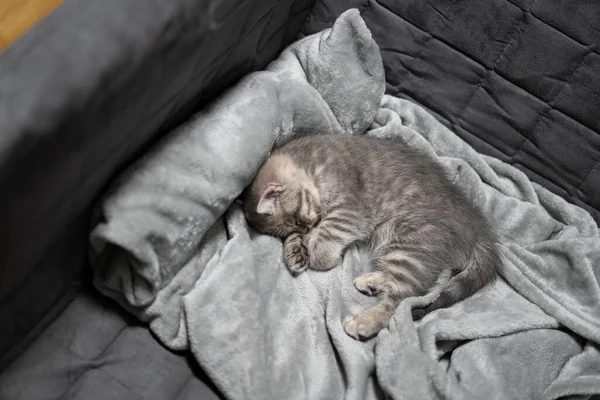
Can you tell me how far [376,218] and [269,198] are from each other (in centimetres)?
29

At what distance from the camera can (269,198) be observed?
1.53 m

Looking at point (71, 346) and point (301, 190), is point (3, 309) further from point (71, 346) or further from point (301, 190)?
point (301, 190)

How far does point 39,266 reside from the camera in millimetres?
1208

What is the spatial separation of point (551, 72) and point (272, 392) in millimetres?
1012

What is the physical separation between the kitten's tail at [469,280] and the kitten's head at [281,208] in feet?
1.13

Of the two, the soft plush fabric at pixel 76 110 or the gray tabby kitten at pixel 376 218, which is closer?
the soft plush fabric at pixel 76 110

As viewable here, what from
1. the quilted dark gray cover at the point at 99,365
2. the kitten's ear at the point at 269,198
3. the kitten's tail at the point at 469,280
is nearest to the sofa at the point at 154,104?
the quilted dark gray cover at the point at 99,365

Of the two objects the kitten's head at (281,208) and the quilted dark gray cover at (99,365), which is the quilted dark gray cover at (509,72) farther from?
the quilted dark gray cover at (99,365)

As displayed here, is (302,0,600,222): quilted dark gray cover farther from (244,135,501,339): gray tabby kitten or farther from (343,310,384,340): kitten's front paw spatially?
(343,310,384,340): kitten's front paw

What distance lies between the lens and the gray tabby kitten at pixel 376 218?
60.4 inches

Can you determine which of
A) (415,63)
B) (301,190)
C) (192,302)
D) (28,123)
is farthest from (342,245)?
(28,123)

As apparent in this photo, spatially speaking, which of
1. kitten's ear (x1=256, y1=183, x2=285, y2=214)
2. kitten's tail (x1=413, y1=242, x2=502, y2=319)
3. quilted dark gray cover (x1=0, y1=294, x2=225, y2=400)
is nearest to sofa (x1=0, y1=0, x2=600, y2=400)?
quilted dark gray cover (x1=0, y1=294, x2=225, y2=400)

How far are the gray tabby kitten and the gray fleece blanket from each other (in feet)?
0.14

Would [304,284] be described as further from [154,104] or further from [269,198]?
[154,104]
